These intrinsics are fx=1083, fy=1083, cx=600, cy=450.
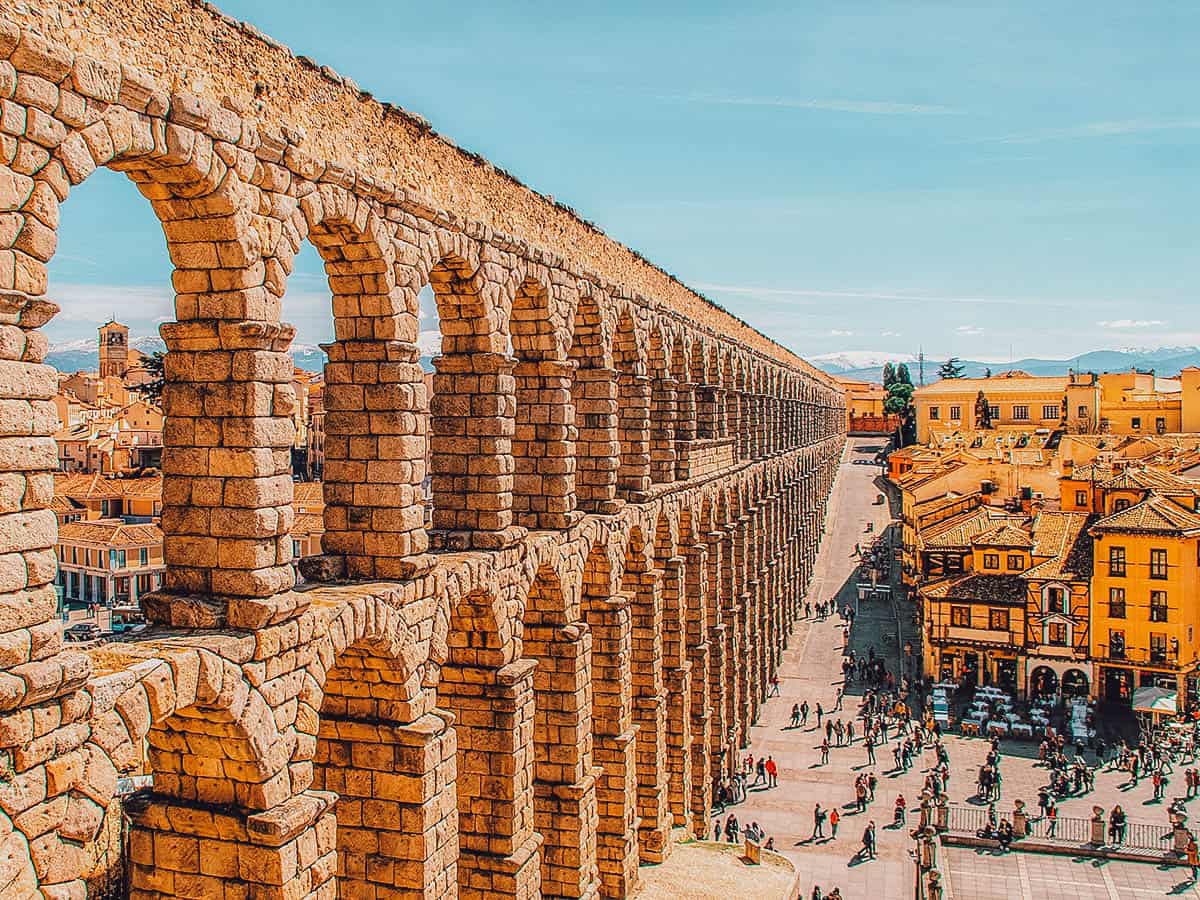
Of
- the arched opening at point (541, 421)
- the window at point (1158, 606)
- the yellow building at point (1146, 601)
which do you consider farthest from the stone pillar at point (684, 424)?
the window at point (1158, 606)

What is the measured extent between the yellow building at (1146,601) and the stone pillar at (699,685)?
2121 centimetres

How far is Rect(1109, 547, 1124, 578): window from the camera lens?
44188mm

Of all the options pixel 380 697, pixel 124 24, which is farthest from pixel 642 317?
pixel 124 24

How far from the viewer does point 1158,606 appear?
43375 millimetres

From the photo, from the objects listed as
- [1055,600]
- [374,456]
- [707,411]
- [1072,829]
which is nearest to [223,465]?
[374,456]

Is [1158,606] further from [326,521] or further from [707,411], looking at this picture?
[326,521]

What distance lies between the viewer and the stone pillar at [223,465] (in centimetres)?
1085

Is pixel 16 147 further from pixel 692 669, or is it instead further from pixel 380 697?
pixel 692 669

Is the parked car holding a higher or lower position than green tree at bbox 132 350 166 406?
lower

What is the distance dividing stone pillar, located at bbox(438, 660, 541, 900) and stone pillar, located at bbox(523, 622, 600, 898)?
2.36 meters

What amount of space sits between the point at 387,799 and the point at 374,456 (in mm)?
4330

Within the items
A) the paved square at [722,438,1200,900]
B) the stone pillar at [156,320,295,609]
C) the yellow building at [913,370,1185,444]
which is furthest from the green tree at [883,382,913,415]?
the stone pillar at [156,320,295,609]

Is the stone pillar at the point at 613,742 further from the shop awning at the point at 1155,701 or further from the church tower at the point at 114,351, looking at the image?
the church tower at the point at 114,351

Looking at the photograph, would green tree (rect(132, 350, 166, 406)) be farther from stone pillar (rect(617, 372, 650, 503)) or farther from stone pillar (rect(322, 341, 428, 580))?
stone pillar (rect(617, 372, 650, 503))
